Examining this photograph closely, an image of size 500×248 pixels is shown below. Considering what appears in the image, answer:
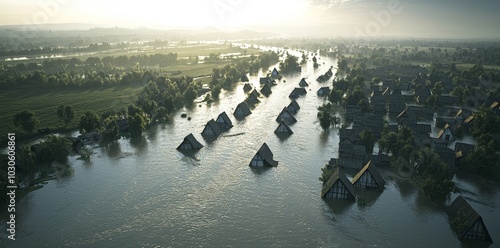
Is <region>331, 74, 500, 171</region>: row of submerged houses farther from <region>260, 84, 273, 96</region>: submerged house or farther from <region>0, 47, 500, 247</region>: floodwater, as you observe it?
<region>260, 84, 273, 96</region>: submerged house

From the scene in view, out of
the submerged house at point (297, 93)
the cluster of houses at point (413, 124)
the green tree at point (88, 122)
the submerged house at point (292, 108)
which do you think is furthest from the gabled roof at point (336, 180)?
the submerged house at point (297, 93)

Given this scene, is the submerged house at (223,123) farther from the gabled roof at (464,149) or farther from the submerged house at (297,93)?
the gabled roof at (464,149)

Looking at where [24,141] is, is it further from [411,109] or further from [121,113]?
[411,109]

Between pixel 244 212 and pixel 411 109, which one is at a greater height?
pixel 411 109

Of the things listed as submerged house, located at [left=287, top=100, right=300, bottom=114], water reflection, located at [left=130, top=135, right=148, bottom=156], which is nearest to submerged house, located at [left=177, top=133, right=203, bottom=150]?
water reflection, located at [left=130, top=135, right=148, bottom=156]

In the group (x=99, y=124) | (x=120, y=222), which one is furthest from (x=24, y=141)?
(x=120, y=222)
